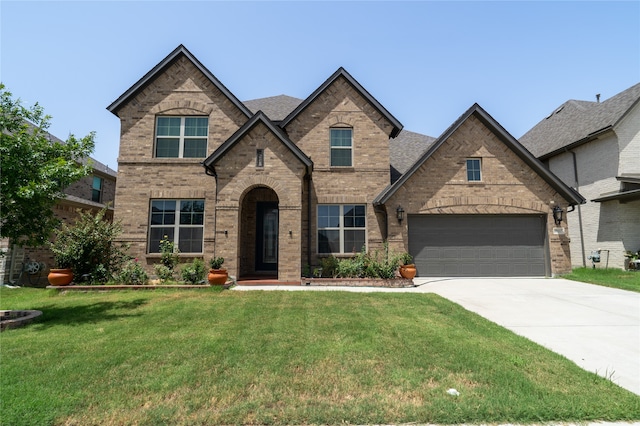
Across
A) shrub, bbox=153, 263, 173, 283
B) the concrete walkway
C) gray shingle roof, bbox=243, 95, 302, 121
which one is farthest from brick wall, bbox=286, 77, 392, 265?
shrub, bbox=153, 263, 173, 283

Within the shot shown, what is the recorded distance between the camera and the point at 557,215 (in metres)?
12.9

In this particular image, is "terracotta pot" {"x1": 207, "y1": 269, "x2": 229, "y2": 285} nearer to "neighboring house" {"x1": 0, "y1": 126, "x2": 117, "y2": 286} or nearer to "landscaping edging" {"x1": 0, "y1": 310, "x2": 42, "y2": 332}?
"landscaping edging" {"x1": 0, "y1": 310, "x2": 42, "y2": 332}

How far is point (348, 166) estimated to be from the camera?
1371cm

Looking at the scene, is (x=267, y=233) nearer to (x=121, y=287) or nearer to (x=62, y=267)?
(x=121, y=287)

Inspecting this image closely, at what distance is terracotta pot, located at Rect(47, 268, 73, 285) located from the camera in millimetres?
9797

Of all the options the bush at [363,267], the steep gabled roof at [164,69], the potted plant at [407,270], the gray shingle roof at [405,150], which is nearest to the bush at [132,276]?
the bush at [363,267]

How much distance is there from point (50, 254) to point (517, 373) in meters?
17.6

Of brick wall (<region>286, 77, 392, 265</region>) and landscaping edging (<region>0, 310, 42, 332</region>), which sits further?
brick wall (<region>286, 77, 392, 265</region>)

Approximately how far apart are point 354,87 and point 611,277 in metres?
13.2

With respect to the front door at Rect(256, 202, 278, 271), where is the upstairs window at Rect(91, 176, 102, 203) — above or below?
above

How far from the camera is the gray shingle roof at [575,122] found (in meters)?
15.5

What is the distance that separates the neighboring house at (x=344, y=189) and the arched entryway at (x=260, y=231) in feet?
0.14

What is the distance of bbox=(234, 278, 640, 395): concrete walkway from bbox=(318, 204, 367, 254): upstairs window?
291cm

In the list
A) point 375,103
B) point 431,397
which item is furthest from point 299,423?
point 375,103
